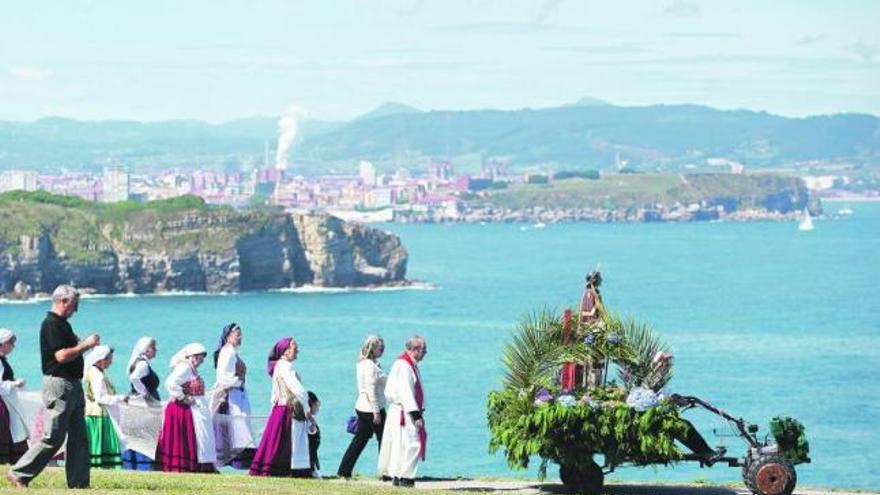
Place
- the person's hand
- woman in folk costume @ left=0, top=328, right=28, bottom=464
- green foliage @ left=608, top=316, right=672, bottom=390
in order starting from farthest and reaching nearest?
1. woman in folk costume @ left=0, top=328, right=28, bottom=464
2. green foliage @ left=608, top=316, right=672, bottom=390
3. the person's hand

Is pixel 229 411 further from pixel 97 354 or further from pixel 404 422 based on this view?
pixel 404 422

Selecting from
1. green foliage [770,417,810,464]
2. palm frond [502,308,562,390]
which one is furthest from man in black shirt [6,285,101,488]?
green foliage [770,417,810,464]

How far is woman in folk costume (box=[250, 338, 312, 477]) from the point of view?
62.6 feet

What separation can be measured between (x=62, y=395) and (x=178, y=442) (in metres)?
4.40

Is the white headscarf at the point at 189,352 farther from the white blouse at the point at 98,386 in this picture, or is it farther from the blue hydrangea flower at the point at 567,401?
the blue hydrangea flower at the point at 567,401

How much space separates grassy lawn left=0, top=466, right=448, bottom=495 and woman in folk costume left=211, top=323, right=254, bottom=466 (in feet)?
4.50

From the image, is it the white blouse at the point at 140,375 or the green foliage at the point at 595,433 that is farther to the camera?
the white blouse at the point at 140,375

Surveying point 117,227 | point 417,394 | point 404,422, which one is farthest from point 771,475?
point 117,227

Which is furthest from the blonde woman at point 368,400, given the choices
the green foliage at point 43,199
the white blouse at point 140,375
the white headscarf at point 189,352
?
the green foliage at point 43,199

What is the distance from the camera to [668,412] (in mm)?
17500

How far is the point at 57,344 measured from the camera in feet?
49.1

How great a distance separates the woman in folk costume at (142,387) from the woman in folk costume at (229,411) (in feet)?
1.95

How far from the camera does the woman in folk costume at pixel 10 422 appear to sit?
1952cm

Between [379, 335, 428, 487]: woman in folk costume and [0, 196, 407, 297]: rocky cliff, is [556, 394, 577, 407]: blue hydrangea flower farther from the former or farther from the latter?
[0, 196, 407, 297]: rocky cliff
